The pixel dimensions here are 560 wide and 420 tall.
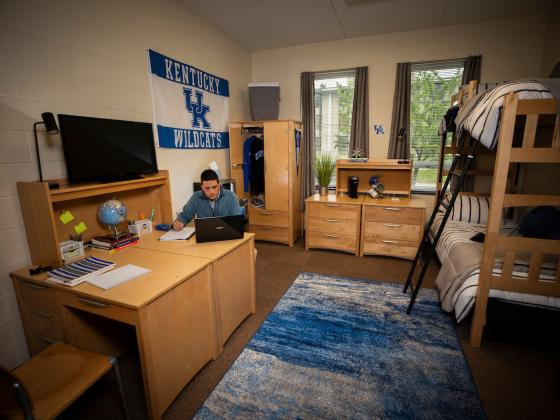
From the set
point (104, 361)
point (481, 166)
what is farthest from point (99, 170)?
point (481, 166)

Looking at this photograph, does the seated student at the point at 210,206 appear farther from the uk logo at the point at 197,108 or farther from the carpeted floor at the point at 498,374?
the uk logo at the point at 197,108

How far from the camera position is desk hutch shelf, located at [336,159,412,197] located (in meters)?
3.64

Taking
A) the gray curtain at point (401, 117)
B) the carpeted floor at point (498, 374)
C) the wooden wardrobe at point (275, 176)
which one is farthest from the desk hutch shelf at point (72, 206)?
the gray curtain at point (401, 117)

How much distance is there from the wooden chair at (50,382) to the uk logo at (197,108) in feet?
8.29

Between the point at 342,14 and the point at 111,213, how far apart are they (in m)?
3.15

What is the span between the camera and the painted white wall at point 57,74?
66.2 inches

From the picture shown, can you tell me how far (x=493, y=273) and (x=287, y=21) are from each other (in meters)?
3.31

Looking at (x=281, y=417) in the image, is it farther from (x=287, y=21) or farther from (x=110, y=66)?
(x=287, y=21)

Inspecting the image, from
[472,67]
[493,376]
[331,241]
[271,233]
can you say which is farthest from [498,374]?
[472,67]

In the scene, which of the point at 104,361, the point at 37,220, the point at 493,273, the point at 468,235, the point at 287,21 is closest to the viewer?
the point at 104,361

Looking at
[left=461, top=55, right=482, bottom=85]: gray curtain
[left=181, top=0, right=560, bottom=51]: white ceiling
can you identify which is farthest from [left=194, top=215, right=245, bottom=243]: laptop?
[left=461, top=55, right=482, bottom=85]: gray curtain

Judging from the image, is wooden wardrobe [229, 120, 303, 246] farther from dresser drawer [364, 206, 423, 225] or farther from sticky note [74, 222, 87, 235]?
sticky note [74, 222, 87, 235]

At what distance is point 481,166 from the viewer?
3.64 metres

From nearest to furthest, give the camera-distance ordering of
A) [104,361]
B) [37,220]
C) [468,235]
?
1. [104,361]
2. [37,220]
3. [468,235]
